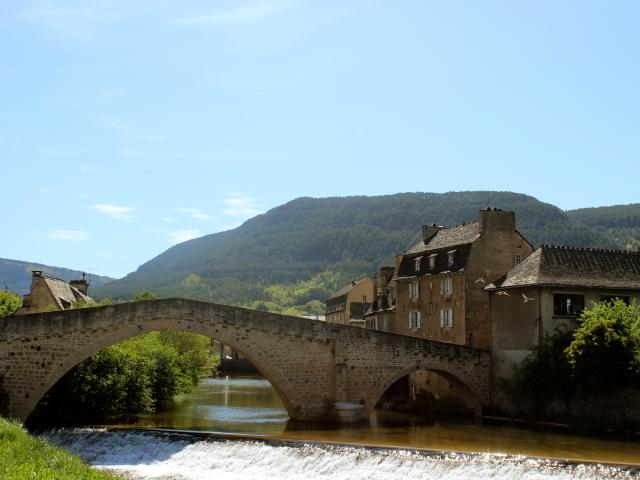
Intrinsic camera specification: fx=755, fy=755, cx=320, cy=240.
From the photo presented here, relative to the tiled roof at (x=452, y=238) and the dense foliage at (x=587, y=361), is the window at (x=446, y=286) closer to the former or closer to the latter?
the tiled roof at (x=452, y=238)

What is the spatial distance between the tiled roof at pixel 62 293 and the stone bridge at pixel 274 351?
17.5 meters

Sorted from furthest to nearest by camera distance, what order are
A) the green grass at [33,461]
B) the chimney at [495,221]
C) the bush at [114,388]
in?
the chimney at [495,221] → the bush at [114,388] → the green grass at [33,461]

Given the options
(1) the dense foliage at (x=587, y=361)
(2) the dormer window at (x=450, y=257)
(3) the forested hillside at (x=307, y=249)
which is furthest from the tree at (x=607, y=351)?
(3) the forested hillside at (x=307, y=249)

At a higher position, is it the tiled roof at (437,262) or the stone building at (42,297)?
the tiled roof at (437,262)

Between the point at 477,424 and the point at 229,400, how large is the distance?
1456cm

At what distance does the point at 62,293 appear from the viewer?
149 feet

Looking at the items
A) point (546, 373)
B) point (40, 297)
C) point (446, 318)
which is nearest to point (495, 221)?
point (446, 318)

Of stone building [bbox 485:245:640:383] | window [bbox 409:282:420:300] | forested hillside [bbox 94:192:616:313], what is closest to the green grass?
stone building [bbox 485:245:640:383]

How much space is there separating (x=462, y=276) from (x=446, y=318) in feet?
8.30

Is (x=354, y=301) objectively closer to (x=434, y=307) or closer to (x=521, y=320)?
(x=434, y=307)

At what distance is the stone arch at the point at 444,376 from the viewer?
29.7 metres

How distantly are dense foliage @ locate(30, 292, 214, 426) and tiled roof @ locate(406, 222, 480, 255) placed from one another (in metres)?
13.9

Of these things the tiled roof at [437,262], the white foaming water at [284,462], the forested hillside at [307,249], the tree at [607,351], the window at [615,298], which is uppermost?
the forested hillside at [307,249]

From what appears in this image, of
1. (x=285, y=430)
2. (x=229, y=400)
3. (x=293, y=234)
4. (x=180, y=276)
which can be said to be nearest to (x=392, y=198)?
(x=293, y=234)
